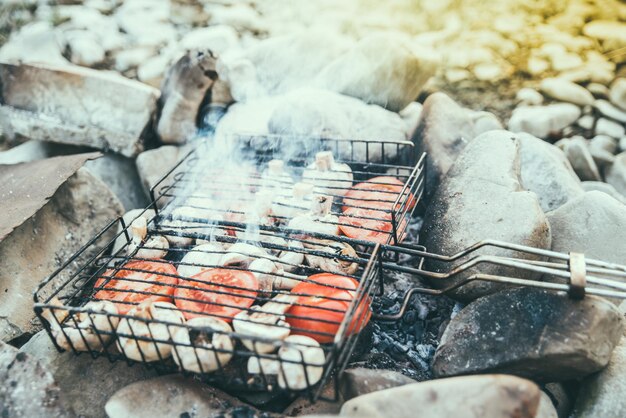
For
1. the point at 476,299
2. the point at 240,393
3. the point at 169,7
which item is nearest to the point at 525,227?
the point at 476,299

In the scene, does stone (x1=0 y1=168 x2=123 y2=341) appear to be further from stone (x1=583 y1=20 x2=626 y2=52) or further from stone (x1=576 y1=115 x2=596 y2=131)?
stone (x1=583 y1=20 x2=626 y2=52)

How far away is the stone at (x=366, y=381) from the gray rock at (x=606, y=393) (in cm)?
89

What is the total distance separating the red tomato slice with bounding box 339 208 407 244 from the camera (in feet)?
10.8

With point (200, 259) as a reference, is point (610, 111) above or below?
below

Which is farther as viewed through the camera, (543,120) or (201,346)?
(543,120)

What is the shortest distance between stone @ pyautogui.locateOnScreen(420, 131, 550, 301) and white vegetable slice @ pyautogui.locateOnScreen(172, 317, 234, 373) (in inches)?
57.9

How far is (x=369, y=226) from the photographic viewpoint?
340 centimetres

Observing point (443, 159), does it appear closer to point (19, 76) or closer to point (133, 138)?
point (133, 138)

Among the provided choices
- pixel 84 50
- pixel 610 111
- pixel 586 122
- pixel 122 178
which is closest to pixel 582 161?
pixel 586 122

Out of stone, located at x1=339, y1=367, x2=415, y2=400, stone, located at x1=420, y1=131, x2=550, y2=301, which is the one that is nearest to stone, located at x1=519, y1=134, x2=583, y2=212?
stone, located at x1=420, y1=131, x2=550, y2=301

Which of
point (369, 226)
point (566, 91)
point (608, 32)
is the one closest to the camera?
point (369, 226)

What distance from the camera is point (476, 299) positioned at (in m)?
2.91

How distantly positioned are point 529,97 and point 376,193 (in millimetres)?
2977

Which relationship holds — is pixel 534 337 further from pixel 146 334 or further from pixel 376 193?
pixel 146 334
